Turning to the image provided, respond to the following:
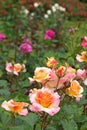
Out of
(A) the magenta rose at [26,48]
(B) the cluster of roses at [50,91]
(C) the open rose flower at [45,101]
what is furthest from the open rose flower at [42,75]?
(A) the magenta rose at [26,48]

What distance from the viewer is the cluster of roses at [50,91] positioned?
2086mm

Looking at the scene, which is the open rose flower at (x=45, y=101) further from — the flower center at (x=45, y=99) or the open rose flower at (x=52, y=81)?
the open rose flower at (x=52, y=81)

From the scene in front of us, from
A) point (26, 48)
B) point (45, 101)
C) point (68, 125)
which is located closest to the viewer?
point (45, 101)

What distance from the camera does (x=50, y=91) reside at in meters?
2.13

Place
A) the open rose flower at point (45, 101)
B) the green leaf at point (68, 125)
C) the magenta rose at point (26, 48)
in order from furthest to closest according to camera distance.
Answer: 1. the magenta rose at point (26, 48)
2. the green leaf at point (68, 125)
3. the open rose flower at point (45, 101)

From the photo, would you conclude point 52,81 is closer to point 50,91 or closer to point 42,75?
point 42,75

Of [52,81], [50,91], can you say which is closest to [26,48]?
[52,81]

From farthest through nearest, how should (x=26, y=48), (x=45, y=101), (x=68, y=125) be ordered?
(x=26, y=48) → (x=68, y=125) → (x=45, y=101)

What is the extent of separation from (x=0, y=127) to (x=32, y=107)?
0.21 m

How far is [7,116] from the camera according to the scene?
7.54 feet

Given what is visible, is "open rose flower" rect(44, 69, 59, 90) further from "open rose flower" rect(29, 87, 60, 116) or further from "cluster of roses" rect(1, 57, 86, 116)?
"open rose flower" rect(29, 87, 60, 116)

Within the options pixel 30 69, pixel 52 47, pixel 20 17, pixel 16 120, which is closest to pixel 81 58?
pixel 16 120

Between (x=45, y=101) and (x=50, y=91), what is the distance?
0.19 feet

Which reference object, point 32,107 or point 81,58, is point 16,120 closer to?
point 32,107
